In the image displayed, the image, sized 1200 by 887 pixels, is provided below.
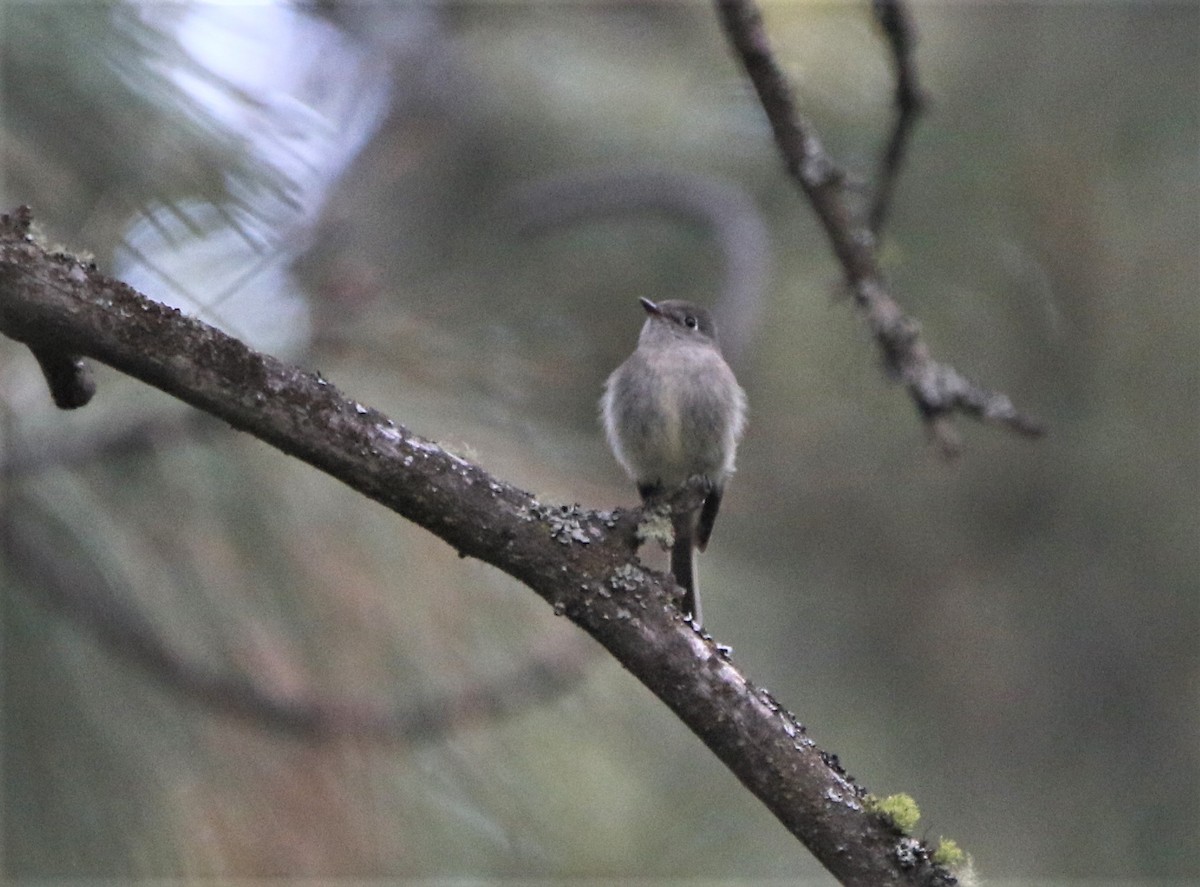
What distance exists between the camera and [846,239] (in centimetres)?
254

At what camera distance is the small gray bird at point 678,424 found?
9.55 feet

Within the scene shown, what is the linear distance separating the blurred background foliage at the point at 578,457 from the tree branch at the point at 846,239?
0.67m

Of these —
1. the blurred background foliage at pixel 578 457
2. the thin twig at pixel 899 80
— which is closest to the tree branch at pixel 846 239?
the thin twig at pixel 899 80

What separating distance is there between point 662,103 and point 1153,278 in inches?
57.0

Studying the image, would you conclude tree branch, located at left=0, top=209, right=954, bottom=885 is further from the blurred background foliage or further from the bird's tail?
the bird's tail

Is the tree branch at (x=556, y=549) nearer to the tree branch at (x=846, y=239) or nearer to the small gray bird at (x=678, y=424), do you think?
the tree branch at (x=846, y=239)

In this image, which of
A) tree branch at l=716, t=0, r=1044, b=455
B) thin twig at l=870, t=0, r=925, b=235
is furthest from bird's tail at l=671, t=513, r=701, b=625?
thin twig at l=870, t=0, r=925, b=235

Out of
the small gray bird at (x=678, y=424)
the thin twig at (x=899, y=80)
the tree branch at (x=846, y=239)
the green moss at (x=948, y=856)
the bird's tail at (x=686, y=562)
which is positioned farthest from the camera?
the small gray bird at (x=678, y=424)

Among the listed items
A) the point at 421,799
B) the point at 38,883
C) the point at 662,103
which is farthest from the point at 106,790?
the point at 662,103

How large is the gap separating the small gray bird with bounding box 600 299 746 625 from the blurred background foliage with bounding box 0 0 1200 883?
114mm

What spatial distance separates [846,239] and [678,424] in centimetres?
57

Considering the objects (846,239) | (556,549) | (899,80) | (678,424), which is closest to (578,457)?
(678,424)

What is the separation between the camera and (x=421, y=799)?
108 inches

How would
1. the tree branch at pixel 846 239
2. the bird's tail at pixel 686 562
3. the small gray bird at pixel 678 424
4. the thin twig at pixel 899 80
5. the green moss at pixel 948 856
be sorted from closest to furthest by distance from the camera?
the green moss at pixel 948 856
the tree branch at pixel 846 239
the thin twig at pixel 899 80
the bird's tail at pixel 686 562
the small gray bird at pixel 678 424
